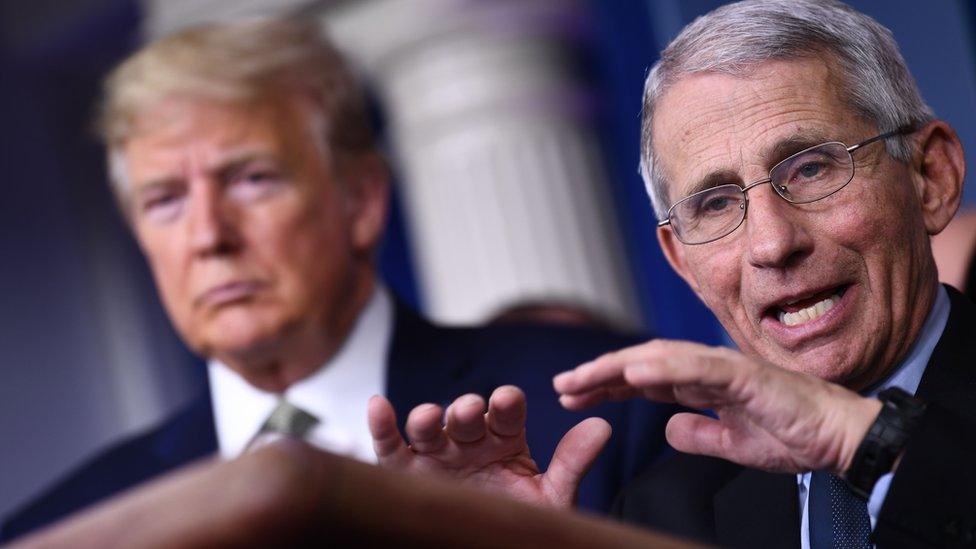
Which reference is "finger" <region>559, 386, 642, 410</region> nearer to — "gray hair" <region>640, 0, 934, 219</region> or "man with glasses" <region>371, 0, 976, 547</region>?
"man with glasses" <region>371, 0, 976, 547</region>

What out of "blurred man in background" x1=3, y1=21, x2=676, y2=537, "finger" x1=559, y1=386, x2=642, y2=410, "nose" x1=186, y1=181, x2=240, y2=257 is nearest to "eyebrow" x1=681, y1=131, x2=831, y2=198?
"finger" x1=559, y1=386, x2=642, y2=410

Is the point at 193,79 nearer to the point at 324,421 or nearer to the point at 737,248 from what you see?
the point at 324,421

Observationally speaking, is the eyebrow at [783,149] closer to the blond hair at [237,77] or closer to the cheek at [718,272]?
the cheek at [718,272]

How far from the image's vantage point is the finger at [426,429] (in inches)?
43.9

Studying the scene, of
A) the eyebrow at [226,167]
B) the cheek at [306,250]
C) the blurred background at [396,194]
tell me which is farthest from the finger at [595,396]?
the blurred background at [396,194]

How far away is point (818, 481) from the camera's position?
1187mm

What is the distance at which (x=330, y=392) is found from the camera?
2.02m

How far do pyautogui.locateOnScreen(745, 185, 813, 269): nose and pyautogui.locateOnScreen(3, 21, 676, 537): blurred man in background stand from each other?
0.70 metres

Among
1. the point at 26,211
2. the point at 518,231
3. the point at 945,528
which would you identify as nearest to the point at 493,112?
the point at 518,231

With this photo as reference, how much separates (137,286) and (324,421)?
268 centimetres

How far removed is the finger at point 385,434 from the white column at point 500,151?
2465 millimetres

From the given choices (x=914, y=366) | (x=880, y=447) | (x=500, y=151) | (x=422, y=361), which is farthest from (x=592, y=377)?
(x=500, y=151)

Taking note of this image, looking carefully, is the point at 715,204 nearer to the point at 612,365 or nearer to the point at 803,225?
the point at 803,225

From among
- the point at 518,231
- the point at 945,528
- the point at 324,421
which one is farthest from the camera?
the point at 518,231
